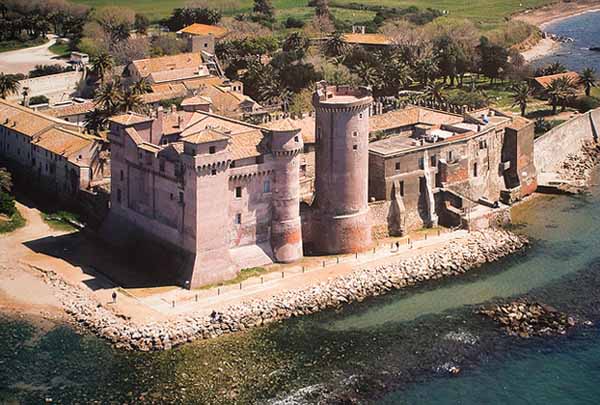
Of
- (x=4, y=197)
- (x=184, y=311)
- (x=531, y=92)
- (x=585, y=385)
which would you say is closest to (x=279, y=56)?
(x=531, y=92)

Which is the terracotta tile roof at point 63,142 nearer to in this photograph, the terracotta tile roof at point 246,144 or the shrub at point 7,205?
the shrub at point 7,205

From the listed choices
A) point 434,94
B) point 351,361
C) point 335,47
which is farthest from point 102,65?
point 351,361

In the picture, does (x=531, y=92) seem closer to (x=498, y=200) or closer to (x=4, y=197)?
(x=498, y=200)

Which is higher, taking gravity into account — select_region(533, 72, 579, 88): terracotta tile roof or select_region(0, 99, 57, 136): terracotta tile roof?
select_region(533, 72, 579, 88): terracotta tile roof

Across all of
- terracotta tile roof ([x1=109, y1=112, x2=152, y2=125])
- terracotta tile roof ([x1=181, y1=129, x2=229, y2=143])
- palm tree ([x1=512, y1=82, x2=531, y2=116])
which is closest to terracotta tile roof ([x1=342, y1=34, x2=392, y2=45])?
palm tree ([x1=512, y1=82, x2=531, y2=116])

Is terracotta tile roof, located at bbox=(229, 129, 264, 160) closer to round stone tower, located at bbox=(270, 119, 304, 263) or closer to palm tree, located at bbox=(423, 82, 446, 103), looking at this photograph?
round stone tower, located at bbox=(270, 119, 304, 263)

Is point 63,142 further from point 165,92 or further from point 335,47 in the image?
point 335,47
